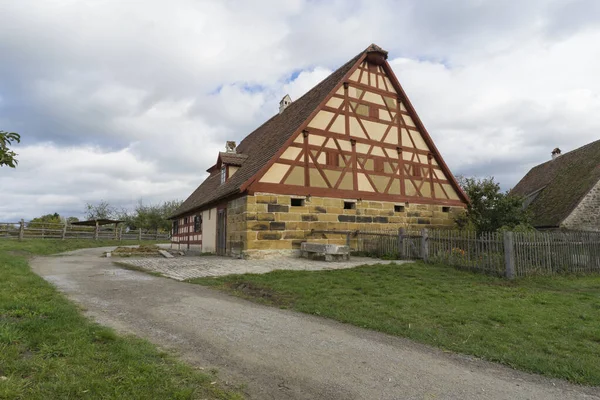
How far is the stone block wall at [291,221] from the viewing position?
14336mm

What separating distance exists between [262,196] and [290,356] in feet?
34.8

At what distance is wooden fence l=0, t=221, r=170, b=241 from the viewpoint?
26.9 metres

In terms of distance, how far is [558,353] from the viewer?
4605 millimetres

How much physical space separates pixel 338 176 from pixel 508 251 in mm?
7853

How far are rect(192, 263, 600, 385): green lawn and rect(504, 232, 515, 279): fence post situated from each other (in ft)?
1.17

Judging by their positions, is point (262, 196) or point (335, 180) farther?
point (335, 180)

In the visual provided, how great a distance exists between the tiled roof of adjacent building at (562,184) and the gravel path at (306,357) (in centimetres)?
1895

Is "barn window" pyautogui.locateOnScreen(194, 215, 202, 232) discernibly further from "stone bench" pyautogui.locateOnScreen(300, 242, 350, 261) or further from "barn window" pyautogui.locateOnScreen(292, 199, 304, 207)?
"stone bench" pyautogui.locateOnScreen(300, 242, 350, 261)

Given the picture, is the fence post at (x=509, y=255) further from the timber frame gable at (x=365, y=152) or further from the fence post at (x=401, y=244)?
the timber frame gable at (x=365, y=152)

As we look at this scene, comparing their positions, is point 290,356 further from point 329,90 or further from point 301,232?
point 329,90

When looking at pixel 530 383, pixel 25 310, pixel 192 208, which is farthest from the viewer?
pixel 192 208

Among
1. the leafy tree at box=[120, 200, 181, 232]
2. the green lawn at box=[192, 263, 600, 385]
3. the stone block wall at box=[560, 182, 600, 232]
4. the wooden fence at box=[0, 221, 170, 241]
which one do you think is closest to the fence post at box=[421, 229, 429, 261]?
the green lawn at box=[192, 263, 600, 385]

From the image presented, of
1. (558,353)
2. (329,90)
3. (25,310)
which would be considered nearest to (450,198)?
(329,90)

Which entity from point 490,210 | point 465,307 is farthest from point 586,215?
point 465,307
